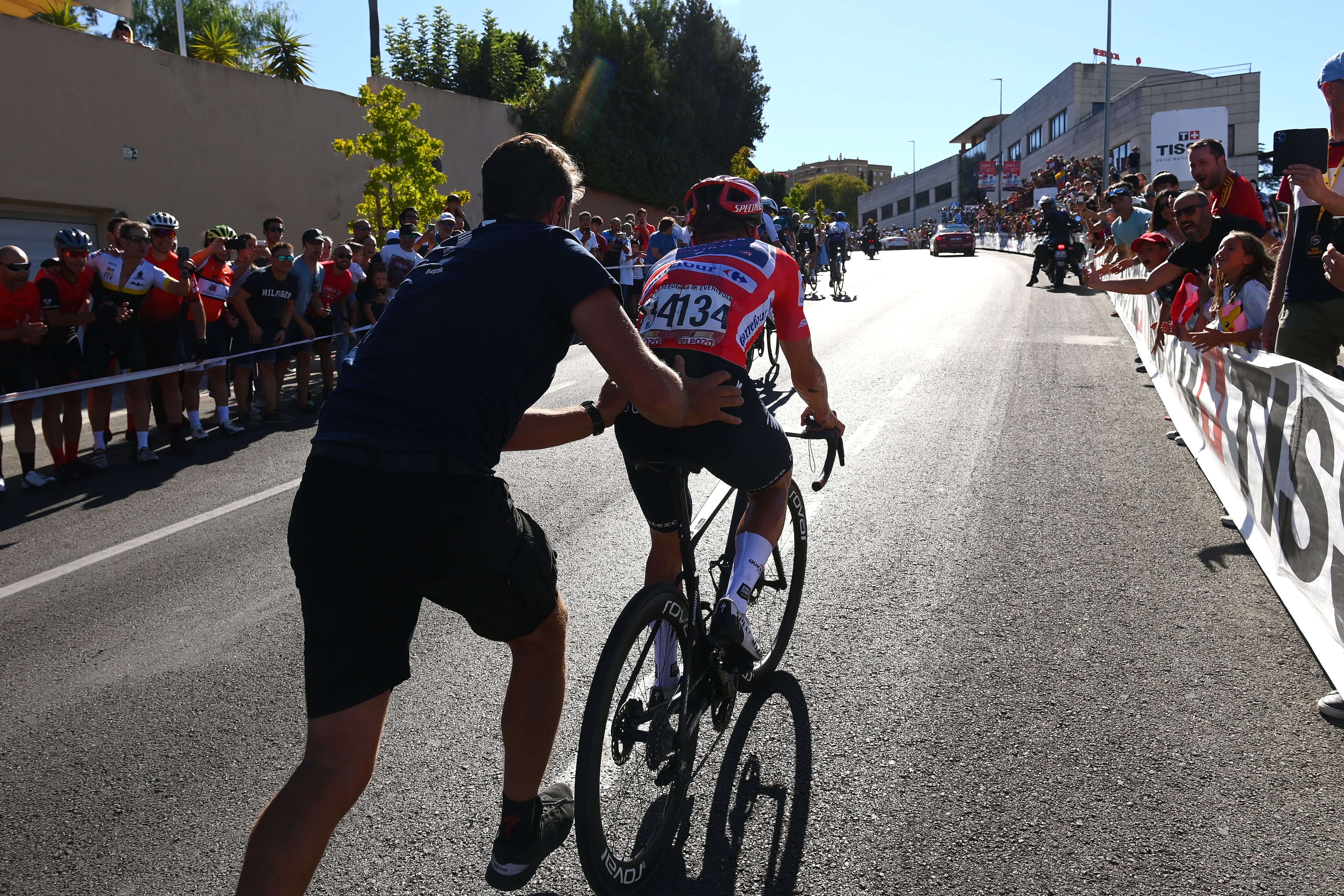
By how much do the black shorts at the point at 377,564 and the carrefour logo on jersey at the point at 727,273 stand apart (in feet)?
4.67

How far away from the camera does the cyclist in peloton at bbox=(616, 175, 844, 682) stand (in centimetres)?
325

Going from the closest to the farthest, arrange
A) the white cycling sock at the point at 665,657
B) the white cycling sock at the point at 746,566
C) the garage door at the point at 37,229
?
the white cycling sock at the point at 665,657
the white cycling sock at the point at 746,566
the garage door at the point at 37,229

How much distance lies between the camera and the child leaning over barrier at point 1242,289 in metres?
6.48

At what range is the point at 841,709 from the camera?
385 cm

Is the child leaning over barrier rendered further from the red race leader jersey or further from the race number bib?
the race number bib

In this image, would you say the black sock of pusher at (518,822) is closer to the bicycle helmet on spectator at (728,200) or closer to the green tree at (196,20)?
the bicycle helmet on spectator at (728,200)

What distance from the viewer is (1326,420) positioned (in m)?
4.25

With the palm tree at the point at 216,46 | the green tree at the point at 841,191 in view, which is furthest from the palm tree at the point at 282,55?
the green tree at the point at 841,191

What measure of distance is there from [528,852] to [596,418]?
3.85 feet

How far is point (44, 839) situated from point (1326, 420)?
5.16 meters

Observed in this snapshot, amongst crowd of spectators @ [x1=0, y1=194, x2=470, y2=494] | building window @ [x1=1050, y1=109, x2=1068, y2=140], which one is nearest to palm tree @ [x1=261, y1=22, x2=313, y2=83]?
crowd of spectators @ [x1=0, y1=194, x2=470, y2=494]

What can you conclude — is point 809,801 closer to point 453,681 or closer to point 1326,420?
point 453,681

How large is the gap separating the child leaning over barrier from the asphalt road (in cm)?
107

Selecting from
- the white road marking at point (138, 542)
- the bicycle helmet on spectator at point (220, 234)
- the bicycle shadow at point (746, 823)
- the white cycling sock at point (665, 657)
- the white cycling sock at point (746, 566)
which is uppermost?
the bicycle helmet on spectator at point (220, 234)
